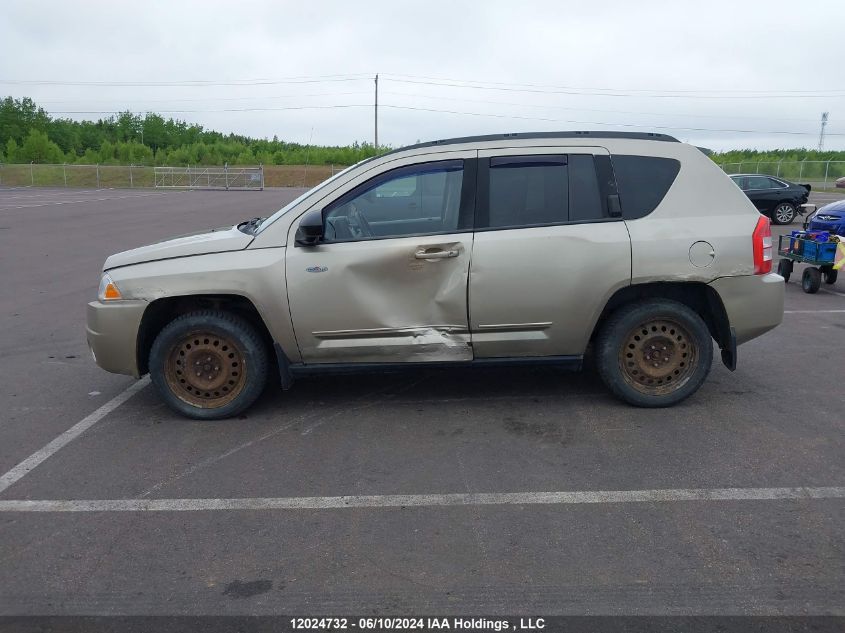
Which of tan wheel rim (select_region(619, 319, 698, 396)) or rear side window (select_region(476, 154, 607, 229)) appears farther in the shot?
tan wheel rim (select_region(619, 319, 698, 396))

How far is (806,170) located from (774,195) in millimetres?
31624

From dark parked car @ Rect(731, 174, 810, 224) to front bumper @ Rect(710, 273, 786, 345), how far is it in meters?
19.1

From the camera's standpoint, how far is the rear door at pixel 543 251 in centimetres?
540

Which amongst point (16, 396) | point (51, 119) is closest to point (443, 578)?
point (16, 396)

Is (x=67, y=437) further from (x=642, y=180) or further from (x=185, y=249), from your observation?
(x=642, y=180)

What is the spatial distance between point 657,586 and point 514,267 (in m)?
2.52

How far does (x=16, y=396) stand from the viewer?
6293 mm

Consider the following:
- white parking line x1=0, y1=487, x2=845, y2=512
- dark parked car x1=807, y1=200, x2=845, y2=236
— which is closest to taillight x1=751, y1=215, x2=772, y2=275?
white parking line x1=0, y1=487, x2=845, y2=512

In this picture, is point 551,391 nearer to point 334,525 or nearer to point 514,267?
point 514,267

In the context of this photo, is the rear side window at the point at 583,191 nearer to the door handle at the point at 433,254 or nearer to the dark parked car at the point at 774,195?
the door handle at the point at 433,254

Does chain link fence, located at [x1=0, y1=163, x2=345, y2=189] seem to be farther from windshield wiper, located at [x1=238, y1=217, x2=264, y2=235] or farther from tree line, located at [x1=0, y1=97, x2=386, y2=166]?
windshield wiper, located at [x1=238, y1=217, x2=264, y2=235]

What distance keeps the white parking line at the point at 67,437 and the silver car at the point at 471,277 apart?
44 cm

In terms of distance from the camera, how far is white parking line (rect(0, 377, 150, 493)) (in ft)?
Answer: 15.5

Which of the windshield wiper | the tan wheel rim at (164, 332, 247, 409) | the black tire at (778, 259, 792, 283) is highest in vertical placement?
the windshield wiper
